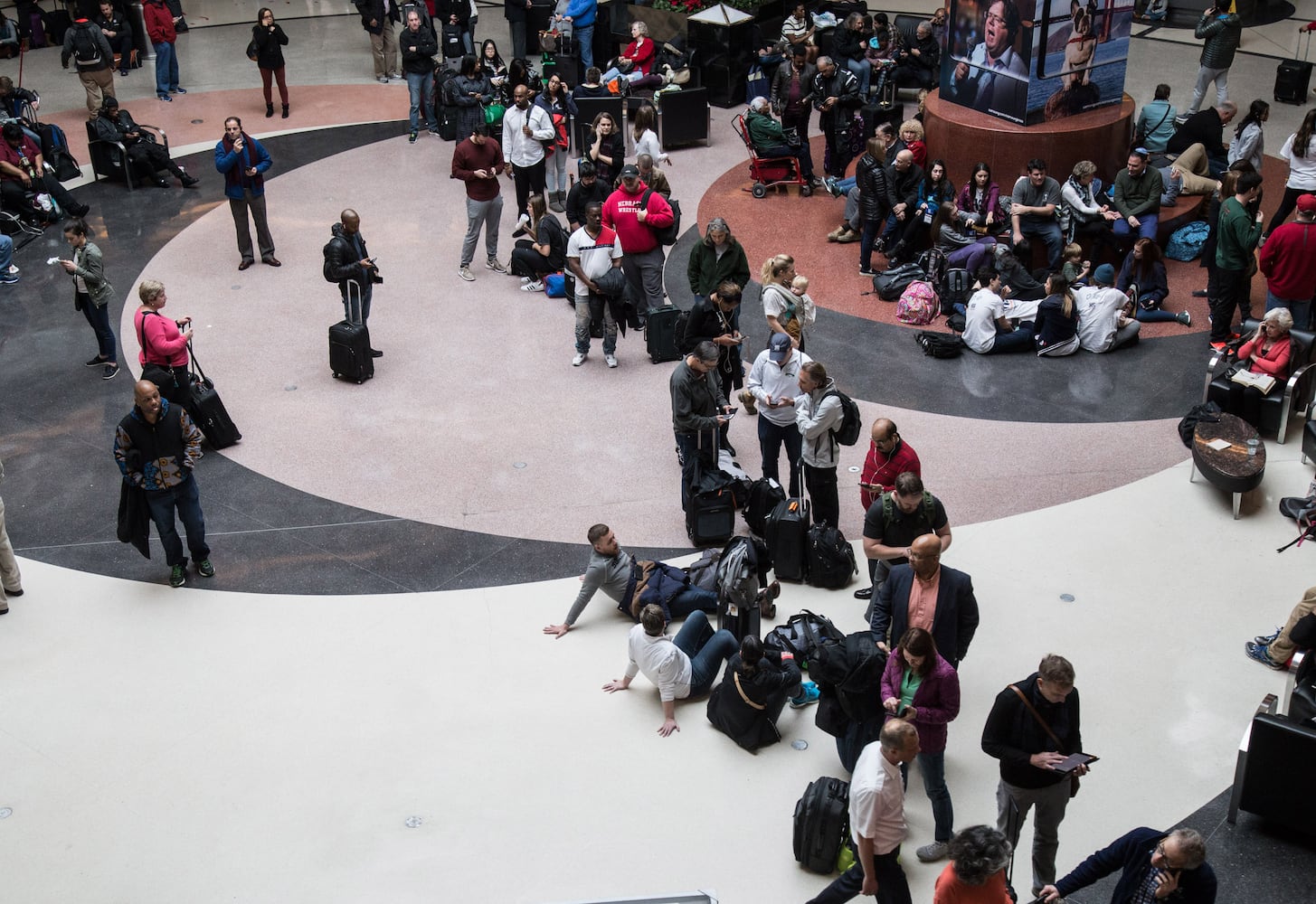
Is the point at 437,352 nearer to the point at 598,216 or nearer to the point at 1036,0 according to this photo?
the point at 598,216

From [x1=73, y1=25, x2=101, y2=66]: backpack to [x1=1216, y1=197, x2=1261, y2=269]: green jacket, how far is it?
1438cm

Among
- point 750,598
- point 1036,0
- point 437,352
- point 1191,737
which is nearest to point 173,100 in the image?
point 437,352

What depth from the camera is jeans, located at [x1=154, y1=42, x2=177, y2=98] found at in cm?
1972

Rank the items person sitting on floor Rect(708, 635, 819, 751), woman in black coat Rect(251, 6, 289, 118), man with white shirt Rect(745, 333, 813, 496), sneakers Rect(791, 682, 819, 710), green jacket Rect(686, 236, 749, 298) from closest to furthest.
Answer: person sitting on floor Rect(708, 635, 819, 751), sneakers Rect(791, 682, 819, 710), man with white shirt Rect(745, 333, 813, 496), green jacket Rect(686, 236, 749, 298), woman in black coat Rect(251, 6, 289, 118)

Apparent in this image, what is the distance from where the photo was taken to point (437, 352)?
1241cm

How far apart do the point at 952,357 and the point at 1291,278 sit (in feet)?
9.30

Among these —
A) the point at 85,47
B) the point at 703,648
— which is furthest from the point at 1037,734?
the point at 85,47

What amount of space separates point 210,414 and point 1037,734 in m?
7.21

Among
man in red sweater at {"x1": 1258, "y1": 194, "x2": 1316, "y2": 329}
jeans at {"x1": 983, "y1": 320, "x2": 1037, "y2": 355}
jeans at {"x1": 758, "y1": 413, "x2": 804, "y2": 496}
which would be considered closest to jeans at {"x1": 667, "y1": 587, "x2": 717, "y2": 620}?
jeans at {"x1": 758, "y1": 413, "x2": 804, "y2": 496}

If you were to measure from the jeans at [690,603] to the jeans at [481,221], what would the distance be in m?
6.52

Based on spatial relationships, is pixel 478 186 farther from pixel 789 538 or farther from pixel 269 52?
pixel 269 52

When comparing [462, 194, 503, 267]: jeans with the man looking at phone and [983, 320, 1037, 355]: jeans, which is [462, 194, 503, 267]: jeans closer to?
[983, 320, 1037, 355]: jeans

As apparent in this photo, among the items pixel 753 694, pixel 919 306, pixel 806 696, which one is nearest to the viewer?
pixel 753 694

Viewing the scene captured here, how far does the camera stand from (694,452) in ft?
30.3
